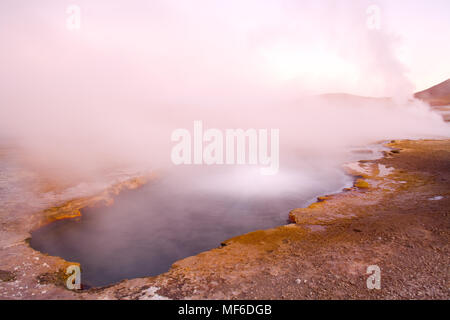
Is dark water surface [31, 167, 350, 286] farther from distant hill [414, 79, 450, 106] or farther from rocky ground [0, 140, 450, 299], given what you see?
distant hill [414, 79, 450, 106]

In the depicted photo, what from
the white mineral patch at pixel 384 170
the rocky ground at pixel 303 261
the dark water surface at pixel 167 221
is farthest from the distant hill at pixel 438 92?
the rocky ground at pixel 303 261

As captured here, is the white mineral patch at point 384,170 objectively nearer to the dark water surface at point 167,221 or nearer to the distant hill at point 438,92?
the dark water surface at point 167,221

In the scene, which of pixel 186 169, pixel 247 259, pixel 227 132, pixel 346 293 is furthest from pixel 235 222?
pixel 227 132

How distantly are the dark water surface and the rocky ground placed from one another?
2.71 ft

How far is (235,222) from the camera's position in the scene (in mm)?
8828

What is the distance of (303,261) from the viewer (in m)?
5.45

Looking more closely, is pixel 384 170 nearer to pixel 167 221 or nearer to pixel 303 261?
pixel 303 261

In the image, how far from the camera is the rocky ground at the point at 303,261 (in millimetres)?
4523

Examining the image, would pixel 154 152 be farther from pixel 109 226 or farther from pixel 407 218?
pixel 407 218

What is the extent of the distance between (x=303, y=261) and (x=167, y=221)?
5.26m

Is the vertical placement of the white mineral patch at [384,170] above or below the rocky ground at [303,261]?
above

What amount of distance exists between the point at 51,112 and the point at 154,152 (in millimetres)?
38716

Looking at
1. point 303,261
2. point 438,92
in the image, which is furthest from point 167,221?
point 438,92

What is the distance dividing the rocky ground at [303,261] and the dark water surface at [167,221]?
0.83m
